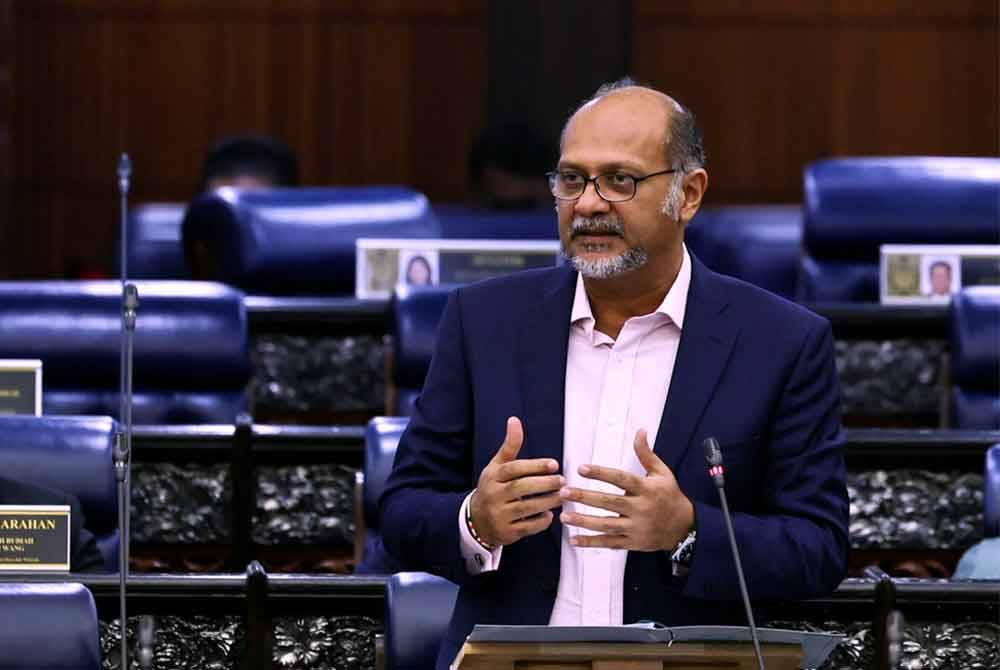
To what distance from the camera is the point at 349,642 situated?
3223 millimetres

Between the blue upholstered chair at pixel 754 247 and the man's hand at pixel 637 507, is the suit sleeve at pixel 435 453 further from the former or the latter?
the blue upholstered chair at pixel 754 247

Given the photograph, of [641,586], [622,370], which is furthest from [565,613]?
[622,370]

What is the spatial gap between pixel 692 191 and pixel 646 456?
42cm

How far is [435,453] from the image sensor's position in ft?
8.02

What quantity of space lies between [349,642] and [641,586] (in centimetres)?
97

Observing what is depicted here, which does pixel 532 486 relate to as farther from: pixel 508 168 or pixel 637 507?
pixel 508 168

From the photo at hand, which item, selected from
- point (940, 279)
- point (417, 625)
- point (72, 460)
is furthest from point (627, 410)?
point (940, 279)

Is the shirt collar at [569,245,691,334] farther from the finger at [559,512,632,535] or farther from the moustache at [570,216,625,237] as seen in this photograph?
the finger at [559,512,632,535]

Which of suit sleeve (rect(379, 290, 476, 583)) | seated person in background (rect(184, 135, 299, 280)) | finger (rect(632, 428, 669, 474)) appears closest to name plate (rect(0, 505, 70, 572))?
suit sleeve (rect(379, 290, 476, 583))

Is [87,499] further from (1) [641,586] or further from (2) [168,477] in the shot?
(1) [641,586]

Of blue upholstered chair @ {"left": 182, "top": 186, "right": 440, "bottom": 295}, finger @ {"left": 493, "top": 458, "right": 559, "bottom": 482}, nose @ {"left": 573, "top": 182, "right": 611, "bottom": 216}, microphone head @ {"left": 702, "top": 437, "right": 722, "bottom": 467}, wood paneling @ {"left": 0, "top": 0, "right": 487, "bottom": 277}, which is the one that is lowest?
finger @ {"left": 493, "top": 458, "right": 559, "bottom": 482}

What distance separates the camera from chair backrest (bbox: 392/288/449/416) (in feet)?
13.6

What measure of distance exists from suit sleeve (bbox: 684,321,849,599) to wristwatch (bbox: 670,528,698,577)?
0.03 ft

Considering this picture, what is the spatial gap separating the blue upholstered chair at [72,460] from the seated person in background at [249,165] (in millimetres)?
2401
